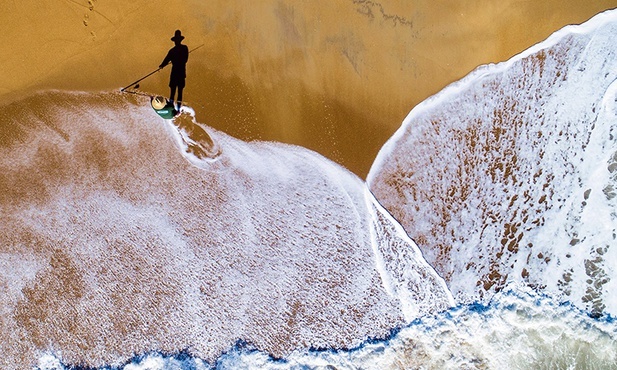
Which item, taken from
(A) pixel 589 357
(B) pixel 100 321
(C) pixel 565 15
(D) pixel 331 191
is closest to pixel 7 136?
(B) pixel 100 321

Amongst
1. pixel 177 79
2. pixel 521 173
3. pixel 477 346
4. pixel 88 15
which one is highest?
pixel 88 15

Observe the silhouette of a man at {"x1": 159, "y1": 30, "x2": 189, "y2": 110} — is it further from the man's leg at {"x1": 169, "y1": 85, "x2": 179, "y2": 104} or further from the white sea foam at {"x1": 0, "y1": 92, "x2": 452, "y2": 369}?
the white sea foam at {"x1": 0, "y1": 92, "x2": 452, "y2": 369}

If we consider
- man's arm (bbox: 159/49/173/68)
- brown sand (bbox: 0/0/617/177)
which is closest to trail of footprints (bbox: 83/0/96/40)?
brown sand (bbox: 0/0/617/177)

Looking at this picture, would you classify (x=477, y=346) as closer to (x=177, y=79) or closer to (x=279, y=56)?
(x=279, y=56)

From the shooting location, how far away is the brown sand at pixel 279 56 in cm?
480

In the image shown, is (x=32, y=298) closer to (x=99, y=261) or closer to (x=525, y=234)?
(x=99, y=261)

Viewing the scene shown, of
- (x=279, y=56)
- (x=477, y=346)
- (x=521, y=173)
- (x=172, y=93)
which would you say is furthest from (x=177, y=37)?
(x=477, y=346)

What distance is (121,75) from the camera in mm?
4848

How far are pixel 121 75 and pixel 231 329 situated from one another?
306 cm

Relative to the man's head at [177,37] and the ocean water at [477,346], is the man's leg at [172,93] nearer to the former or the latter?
the man's head at [177,37]

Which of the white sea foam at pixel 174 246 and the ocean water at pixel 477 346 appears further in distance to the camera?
the white sea foam at pixel 174 246

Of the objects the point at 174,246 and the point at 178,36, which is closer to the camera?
the point at 178,36

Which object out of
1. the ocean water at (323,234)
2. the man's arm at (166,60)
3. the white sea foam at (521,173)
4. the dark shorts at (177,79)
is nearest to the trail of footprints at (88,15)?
the ocean water at (323,234)

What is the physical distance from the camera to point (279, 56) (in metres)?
4.84
